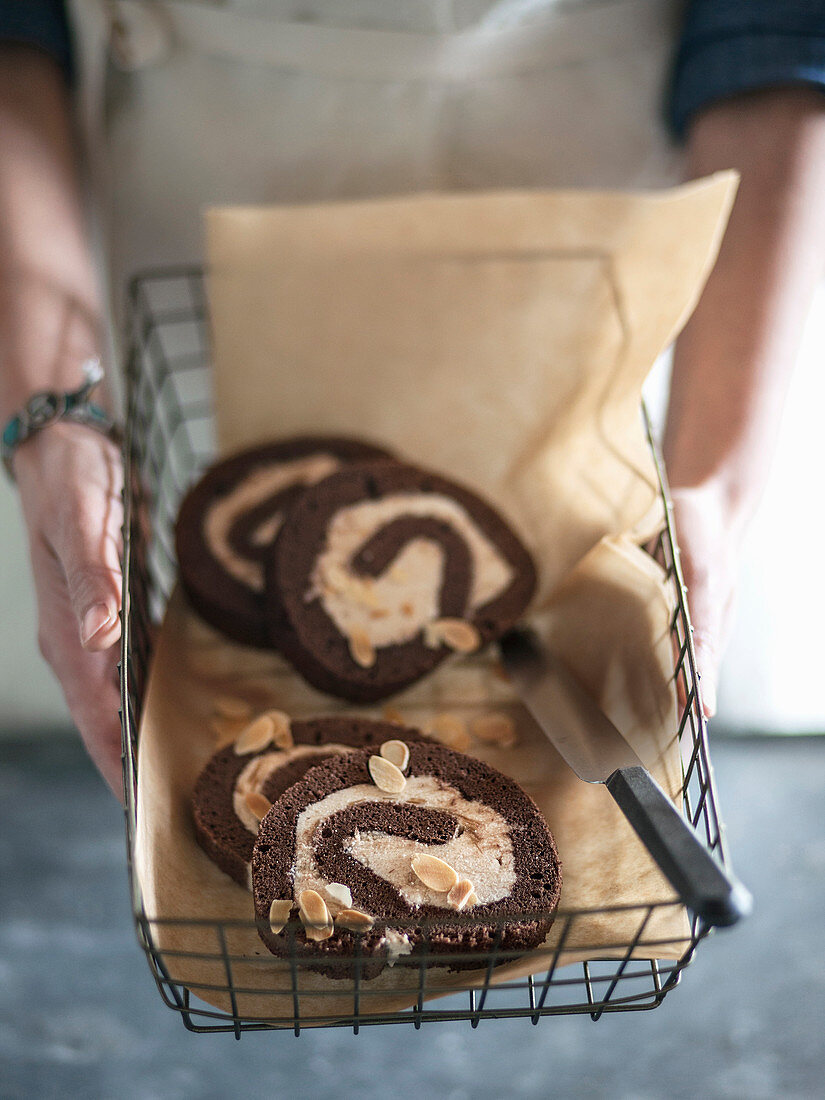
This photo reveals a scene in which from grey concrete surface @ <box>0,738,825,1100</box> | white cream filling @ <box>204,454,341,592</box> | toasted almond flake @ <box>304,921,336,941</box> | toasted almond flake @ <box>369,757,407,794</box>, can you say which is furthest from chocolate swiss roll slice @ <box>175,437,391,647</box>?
grey concrete surface @ <box>0,738,825,1100</box>

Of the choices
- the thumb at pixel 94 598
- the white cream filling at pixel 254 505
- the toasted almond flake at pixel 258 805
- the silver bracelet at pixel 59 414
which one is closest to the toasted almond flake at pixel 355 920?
the toasted almond flake at pixel 258 805

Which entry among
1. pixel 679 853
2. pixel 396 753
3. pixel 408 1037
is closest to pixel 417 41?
pixel 396 753

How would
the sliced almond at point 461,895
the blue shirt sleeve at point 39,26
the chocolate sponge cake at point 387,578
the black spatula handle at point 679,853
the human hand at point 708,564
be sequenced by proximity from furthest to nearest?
the blue shirt sleeve at point 39,26 < the chocolate sponge cake at point 387,578 < the human hand at point 708,564 < the sliced almond at point 461,895 < the black spatula handle at point 679,853

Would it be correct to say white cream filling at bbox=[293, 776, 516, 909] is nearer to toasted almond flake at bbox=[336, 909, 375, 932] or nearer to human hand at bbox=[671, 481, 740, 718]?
toasted almond flake at bbox=[336, 909, 375, 932]

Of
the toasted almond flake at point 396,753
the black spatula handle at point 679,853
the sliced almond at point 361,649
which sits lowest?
the toasted almond flake at point 396,753

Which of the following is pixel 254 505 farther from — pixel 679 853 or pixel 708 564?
pixel 679 853

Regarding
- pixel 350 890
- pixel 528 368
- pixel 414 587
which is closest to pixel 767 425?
pixel 528 368

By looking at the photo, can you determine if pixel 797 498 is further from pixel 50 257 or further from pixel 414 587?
pixel 50 257

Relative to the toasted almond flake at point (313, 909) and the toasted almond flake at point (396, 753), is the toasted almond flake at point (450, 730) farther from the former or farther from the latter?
the toasted almond flake at point (313, 909)
